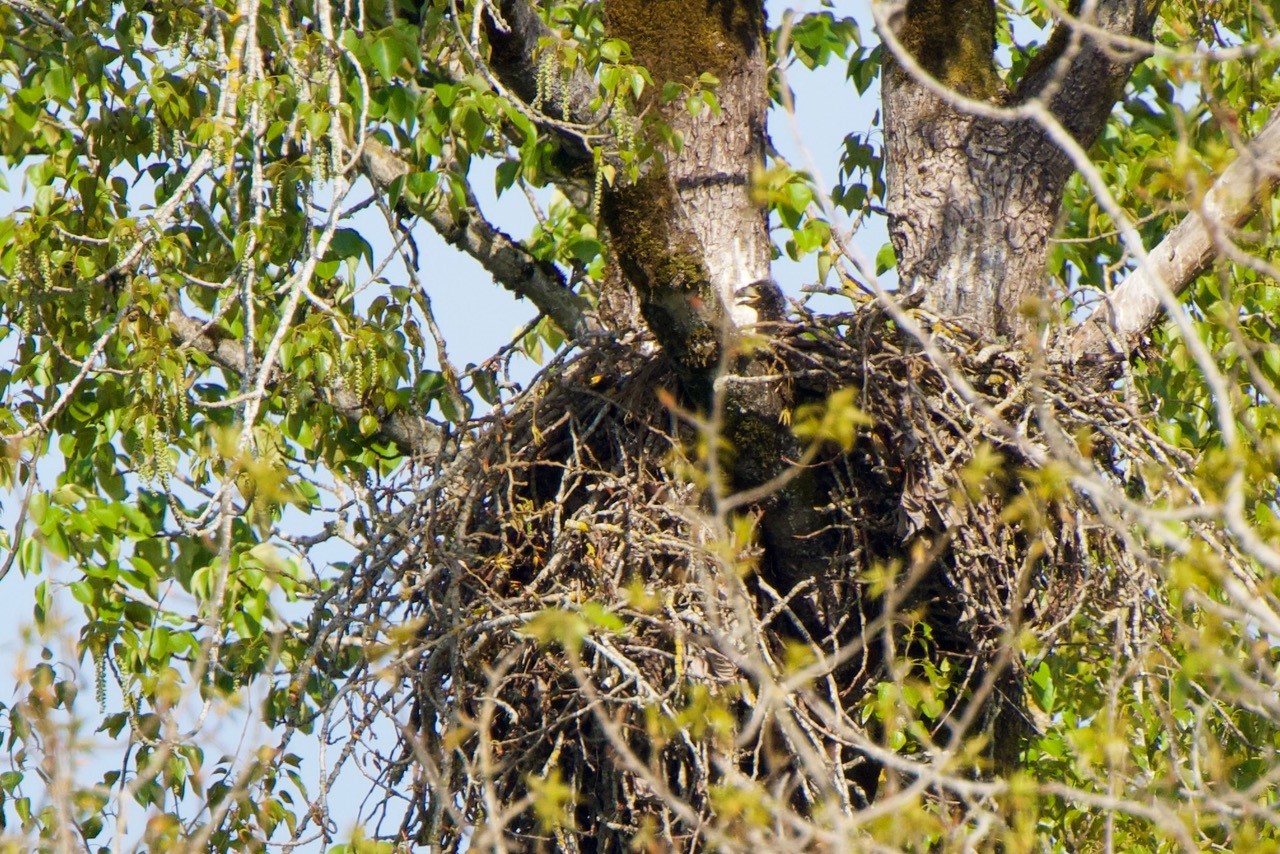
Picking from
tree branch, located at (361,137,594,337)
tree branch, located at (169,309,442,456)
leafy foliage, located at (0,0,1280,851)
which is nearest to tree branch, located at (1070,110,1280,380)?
leafy foliage, located at (0,0,1280,851)

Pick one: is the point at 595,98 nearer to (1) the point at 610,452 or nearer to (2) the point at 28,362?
(1) the point at 610,452

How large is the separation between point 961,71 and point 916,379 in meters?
1.08

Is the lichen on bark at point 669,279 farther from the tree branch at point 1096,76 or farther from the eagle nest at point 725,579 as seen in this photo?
the tree branch at point 1096,76

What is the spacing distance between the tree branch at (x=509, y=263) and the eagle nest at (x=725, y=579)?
0.72m

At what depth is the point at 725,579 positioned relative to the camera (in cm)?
328

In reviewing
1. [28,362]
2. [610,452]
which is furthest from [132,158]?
[610,452]

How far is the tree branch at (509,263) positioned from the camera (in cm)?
438

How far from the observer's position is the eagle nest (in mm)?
3322

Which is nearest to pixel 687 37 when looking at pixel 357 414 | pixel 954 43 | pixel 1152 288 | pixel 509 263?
pixel 954 43

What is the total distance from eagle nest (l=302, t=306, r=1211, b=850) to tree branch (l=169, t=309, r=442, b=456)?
2.10ft

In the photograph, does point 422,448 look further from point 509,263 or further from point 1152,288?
point 1152,288

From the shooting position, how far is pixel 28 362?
4.51 m

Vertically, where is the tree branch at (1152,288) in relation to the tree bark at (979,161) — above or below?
below

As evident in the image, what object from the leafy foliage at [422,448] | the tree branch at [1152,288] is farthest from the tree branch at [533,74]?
the tree branch at [1152,288]
